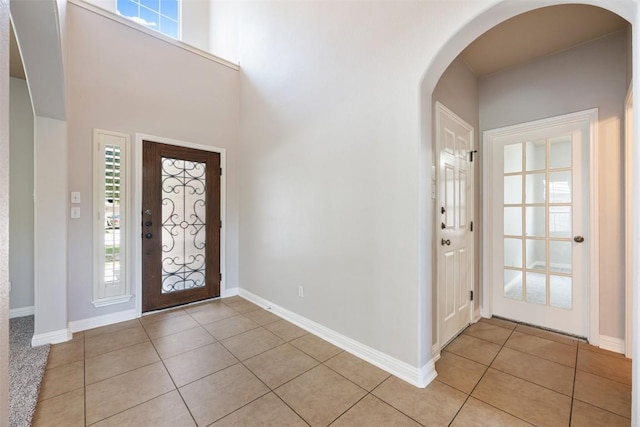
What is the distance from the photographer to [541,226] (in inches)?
108

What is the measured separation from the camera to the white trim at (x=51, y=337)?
2363 mm

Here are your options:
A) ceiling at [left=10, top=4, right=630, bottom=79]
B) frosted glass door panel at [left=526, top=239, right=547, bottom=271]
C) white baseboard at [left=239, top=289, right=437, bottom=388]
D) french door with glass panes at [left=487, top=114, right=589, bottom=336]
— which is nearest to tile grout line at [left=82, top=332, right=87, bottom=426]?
white baseboard at [left=239, top=289, right=437, bottom=388]

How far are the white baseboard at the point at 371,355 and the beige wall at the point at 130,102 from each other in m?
1.46

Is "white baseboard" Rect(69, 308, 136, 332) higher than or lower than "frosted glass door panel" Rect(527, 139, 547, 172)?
lower

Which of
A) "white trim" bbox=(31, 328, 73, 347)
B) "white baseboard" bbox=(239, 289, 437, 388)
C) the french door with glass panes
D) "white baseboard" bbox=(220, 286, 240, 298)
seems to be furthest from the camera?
"white baseboard" bbox=(220, 286, 240, 298)

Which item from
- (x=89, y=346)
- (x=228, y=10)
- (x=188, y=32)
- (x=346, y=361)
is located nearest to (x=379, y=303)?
(x=346, y=361)

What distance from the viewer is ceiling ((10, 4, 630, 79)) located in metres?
2.11

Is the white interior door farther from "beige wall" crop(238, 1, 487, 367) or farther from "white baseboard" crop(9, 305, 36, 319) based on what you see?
"white baseboard" crop(9, 305, 36, 319)

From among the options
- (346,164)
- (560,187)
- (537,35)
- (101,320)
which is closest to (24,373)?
(101,320)

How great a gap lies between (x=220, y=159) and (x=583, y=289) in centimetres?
419

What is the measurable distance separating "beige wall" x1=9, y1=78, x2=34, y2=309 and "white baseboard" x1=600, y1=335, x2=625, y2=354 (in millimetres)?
5771

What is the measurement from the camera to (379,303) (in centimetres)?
212

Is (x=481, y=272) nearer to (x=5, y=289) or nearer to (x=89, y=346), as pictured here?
(x=5, y=289)

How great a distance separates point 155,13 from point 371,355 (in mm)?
5797
